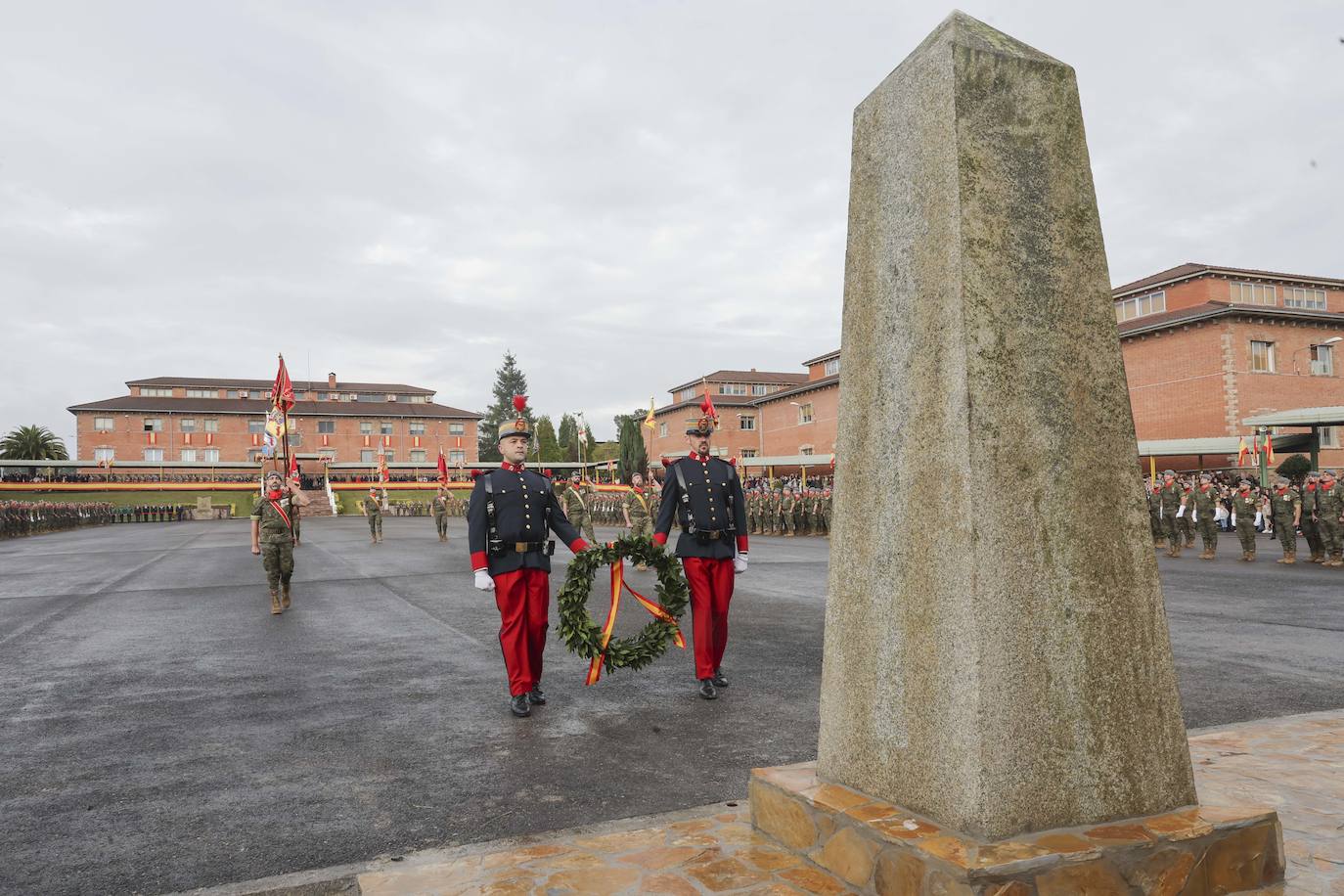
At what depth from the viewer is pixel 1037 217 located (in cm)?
306

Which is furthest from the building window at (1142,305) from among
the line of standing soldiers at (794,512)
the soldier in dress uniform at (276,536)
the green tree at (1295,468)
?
the soldier in dress uniform at (276,536)

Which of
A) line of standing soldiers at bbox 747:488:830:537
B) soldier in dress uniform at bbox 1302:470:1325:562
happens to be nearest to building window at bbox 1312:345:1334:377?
line of standing soldiers at bbox 747:488:830:537

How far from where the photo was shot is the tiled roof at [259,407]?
79.4 meters

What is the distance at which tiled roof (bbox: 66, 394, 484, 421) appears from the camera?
79444mm

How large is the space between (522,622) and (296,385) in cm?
9435

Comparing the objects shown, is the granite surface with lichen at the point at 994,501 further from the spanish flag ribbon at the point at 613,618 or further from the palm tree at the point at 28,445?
the palm tree at the point at 28,445

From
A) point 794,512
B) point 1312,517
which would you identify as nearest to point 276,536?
point 1312,517

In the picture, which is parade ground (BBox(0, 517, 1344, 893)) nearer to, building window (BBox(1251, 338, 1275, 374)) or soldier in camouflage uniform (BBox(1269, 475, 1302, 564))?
soldier in camouflage uniform (BBox(1269, 475, 1302, 564))

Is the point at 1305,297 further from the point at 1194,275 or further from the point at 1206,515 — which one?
the point at 1206,515

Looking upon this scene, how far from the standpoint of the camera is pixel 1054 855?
2.55 m

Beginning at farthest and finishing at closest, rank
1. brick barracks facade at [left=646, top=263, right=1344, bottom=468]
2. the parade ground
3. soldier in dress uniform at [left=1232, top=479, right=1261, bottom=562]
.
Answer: brick barracks facade at [left=646, top=263, right=1344, bottom=468] → soldier in dress uniform at [left=1232, top=479, right=1261, bottom=562] → the parade ground

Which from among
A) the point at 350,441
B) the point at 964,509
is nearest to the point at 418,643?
the point at 964,509

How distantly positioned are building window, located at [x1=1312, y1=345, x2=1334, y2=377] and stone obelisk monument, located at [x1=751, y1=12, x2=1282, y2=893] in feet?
144

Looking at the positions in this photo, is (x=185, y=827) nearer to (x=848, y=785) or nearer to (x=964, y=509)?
(x=848, y=785)
